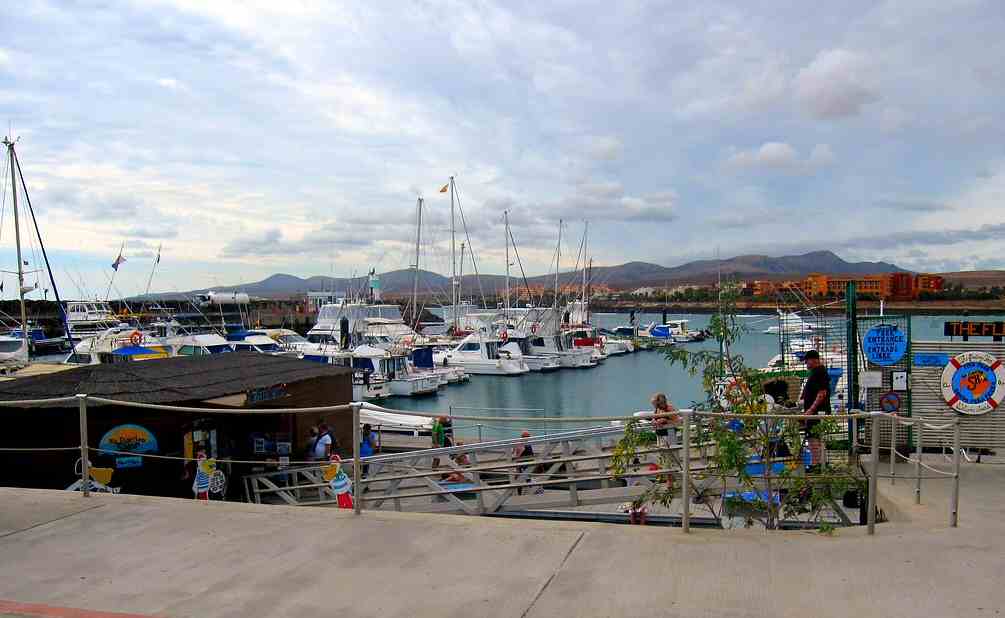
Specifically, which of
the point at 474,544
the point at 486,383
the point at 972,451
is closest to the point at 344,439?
the point at 474,544

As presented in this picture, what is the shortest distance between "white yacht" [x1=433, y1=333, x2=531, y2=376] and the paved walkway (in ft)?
165

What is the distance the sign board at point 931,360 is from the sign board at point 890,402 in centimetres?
81

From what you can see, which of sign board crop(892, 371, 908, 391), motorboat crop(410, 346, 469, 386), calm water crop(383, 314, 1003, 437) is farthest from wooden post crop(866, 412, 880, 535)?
Answer: motorboat crop(410, 346, 469, 386)

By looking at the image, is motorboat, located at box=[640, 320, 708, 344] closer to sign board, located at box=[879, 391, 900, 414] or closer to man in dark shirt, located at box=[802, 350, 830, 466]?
sign board, located at box=[879, 391, 900, 414]

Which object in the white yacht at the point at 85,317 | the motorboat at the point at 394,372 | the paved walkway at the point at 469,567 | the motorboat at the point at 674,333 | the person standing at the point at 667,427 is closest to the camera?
the paved walkway at the point at 469,567

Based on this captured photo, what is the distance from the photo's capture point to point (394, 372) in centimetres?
4606

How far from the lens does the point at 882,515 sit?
8.27m

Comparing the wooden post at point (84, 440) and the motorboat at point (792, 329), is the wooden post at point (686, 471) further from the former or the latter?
the motorboat at point (792, 329)

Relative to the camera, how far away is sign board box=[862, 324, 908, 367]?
11.7 m

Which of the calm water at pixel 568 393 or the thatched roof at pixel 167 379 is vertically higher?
the thatched roof at pixel 167 379

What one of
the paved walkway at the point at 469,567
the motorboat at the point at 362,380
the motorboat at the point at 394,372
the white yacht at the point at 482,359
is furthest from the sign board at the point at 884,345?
the white yacht at the point at 482,359

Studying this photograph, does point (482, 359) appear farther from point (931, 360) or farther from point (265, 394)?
point (931, 360)

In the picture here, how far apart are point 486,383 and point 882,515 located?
45904 millimetres

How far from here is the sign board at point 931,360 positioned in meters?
11.8
